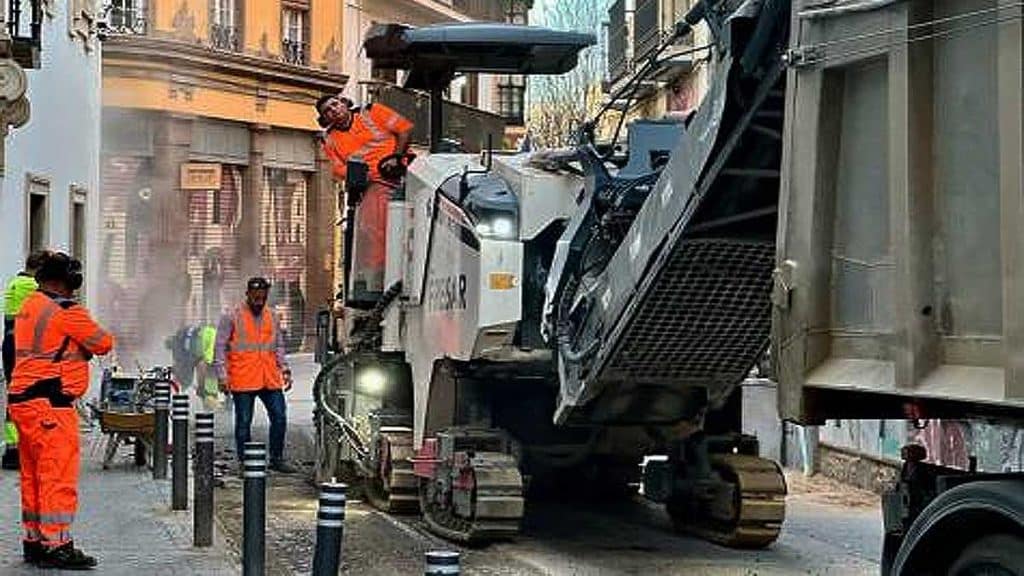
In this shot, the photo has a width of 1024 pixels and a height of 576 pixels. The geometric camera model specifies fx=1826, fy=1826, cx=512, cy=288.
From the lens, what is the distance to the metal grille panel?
845 cm

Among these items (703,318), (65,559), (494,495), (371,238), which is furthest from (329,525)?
(371,238)

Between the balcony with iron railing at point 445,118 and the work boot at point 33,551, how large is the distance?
5122 mm

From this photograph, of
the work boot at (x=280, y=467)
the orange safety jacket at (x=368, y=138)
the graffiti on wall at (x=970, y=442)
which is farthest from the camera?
the work boot at (x=280, y=467)

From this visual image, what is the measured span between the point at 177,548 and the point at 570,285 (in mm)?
2903

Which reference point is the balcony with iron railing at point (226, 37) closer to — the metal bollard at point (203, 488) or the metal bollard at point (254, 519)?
the metal bollard at point (203, 488)

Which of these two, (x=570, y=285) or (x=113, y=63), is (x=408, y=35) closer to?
(x=570, y=285)

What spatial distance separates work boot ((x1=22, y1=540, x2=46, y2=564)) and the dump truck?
531 centimetres

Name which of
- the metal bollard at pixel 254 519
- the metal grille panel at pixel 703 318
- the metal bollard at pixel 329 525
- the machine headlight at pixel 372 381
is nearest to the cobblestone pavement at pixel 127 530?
the metal bollard at pixel 254 519

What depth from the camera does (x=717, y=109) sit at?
7.64 m

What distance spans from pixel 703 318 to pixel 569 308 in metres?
1.01

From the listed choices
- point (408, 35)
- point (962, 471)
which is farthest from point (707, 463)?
point (962, 471)

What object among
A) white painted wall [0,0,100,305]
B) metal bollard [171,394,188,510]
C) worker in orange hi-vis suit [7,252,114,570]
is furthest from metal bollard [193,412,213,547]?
white painted wall [0,0,100,305]

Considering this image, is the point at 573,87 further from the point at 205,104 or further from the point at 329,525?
the point at 329,525

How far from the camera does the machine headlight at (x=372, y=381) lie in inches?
535
